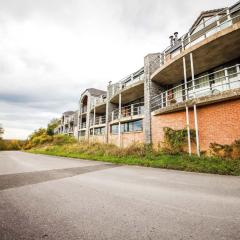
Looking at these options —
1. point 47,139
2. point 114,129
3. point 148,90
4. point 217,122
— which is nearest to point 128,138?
point 114,129

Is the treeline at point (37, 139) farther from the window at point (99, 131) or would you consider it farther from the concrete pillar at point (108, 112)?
the concrete pillar at point (108, 112)

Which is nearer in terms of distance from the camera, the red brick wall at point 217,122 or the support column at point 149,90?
the red brick wall at point 217,122

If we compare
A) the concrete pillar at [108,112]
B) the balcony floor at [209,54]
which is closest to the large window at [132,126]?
the concrete pillar at [108,112]

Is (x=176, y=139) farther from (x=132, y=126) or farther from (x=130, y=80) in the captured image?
(x=130, y=80)

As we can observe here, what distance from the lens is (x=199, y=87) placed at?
13.6 m

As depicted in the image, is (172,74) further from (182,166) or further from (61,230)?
(61,230)

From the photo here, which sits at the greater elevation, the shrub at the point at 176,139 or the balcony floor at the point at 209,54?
the balcony floor at the point at 209,54

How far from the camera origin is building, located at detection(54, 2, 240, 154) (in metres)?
9.38

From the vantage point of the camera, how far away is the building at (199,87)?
9.38 m

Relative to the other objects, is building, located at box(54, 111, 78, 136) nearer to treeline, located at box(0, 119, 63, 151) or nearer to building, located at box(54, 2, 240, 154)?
treeline, located at box(0, 119, 63, 151)

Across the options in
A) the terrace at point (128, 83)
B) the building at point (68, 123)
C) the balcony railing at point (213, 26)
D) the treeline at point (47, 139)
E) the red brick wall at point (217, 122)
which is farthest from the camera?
the building at point (68, 123)

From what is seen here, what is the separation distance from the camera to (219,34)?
9.46 metres

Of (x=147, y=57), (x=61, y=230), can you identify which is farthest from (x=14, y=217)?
(x=147, y=57)

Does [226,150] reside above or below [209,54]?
below
